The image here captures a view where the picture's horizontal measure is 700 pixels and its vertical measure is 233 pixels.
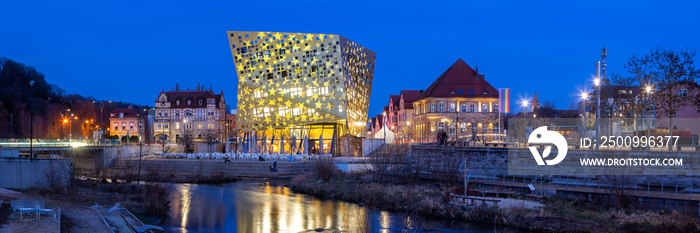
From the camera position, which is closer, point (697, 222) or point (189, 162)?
point (697, 222)

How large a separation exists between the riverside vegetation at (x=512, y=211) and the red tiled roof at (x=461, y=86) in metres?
39.7

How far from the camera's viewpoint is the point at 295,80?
66.0 m

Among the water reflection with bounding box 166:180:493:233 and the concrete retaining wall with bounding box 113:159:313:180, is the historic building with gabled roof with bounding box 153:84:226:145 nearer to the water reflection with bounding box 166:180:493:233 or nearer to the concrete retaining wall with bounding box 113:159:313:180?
the concrete retaining wall with bounding box 113:159:313:180

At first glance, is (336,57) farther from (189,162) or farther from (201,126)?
(201,126)

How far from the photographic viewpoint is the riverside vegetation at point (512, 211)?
21469mm

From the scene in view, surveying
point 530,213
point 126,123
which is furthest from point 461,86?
point 126,123

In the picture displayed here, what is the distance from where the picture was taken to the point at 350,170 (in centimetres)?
4647

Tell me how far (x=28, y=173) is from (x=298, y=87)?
38537mm

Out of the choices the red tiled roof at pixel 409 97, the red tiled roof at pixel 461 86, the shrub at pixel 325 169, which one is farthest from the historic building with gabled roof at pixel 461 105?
the shrub at pixel 325 169

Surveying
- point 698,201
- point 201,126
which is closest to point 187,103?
point 201,126

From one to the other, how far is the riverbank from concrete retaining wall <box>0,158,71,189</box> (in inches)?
577

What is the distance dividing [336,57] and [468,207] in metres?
39.7

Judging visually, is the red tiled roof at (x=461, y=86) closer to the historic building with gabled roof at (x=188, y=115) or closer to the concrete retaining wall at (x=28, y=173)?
the historic building with gabled roof at (x=188, y=115)

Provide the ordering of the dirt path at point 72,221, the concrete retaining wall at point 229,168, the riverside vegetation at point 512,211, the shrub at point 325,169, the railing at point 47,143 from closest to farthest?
the dirt path at point 72,221 < the riverside vegetation at point 512,211 < the shrub at point 325,169 < the railing at point 47,143 < the concrete retaining wall at point 229,168
